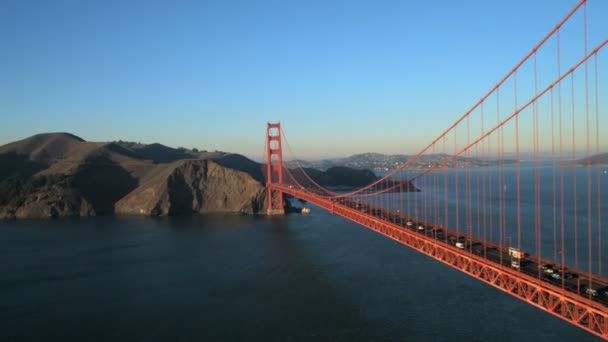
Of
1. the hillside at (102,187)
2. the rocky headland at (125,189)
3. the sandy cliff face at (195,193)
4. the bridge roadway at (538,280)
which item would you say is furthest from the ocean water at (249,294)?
the hillside at (102,187)

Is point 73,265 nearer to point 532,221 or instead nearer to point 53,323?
point 53,323

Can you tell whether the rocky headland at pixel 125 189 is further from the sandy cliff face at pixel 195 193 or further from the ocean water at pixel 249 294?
the ocean water at pixel 249 294

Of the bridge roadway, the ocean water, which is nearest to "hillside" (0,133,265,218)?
the ocean water

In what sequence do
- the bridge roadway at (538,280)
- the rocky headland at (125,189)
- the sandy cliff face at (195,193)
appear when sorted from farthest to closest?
the sandy cliff face at (195,193), the rocky headland at (125,189), the bridge roadway at (538,280)

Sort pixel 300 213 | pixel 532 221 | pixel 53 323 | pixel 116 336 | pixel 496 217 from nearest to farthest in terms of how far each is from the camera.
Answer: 1. pixel 116 336
2. pixel 53 323
3. pixel 532 221
4. pixel 496 217
5. pixel 300 213

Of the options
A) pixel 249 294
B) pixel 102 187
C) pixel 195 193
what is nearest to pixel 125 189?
pixel 102 187

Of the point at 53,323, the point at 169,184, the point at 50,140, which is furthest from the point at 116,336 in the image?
the point at 50,140

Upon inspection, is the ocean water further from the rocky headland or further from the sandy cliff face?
the rocky headland
